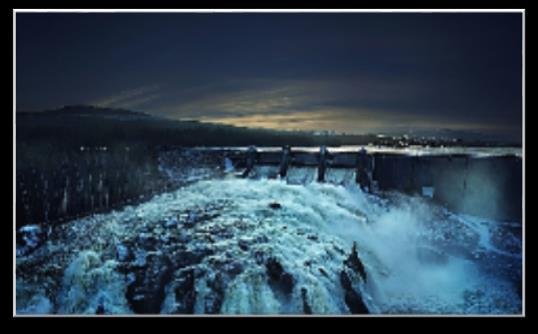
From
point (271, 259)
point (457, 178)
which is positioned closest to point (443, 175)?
point (457, 178)

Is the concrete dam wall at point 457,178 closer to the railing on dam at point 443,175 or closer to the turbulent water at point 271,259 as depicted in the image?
the railing on dam at point 443,175

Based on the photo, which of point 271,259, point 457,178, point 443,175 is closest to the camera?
point 271,259

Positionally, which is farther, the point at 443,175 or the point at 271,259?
the point at 443,175

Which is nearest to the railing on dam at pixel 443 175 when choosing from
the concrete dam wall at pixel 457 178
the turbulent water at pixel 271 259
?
the concrete dam wall at pixel 457 178

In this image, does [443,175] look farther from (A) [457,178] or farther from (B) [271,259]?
(B) [271,259]

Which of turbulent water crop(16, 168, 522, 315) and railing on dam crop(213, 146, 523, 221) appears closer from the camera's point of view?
turbulent water crop(16, 168, 522, 315)

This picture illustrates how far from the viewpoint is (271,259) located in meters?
5.41

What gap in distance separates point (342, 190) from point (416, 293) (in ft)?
15.6

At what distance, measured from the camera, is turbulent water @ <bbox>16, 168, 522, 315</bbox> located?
4758 millimetres

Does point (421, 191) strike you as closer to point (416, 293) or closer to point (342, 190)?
point (342, 190)

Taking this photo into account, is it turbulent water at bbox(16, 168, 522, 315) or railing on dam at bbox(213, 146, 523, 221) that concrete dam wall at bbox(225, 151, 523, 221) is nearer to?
railing on dam at bbox(213, 146, 523, 221)

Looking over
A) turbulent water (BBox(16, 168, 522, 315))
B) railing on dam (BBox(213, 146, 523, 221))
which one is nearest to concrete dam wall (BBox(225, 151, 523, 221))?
railing on dam (BBox(213, 146, 523, 221))

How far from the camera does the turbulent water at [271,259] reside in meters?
4.76
